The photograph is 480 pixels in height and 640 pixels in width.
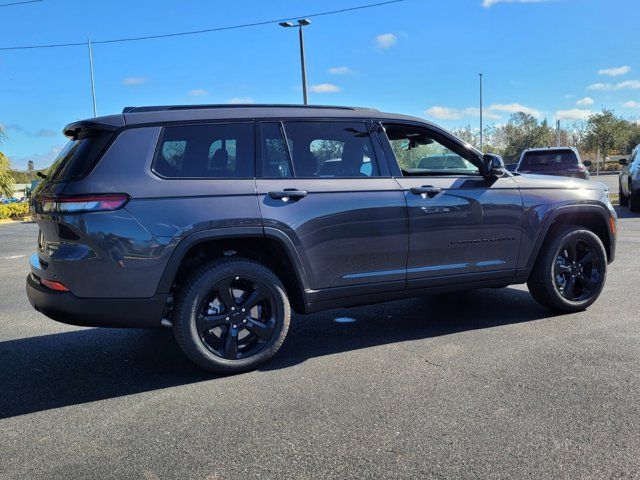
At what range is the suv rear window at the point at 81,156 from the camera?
360cm

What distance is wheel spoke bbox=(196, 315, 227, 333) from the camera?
3799mm

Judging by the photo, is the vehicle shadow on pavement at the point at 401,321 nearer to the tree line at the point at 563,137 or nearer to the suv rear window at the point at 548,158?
the suv rear window at the point at 548,158

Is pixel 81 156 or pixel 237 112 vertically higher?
pixel 237 112

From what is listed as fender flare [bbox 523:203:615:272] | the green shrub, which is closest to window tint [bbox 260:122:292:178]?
fender flare [bbox 523:203:615:272]

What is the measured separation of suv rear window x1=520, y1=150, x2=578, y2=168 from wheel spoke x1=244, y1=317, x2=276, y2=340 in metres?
11.5

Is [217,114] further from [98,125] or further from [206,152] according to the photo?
[98,125]

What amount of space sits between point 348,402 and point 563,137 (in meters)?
65.9

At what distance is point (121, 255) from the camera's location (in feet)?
11.5

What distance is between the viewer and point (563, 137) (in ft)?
203

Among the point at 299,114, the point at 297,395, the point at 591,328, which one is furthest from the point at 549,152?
the point at 297,395

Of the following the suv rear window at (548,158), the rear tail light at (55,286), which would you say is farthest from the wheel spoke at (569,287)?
the suv rear window at (548,158)

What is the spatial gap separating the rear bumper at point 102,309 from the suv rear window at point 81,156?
78cm

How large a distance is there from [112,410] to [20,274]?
20.0 feet

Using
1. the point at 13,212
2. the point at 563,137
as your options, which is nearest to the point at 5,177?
the point at 13,212
